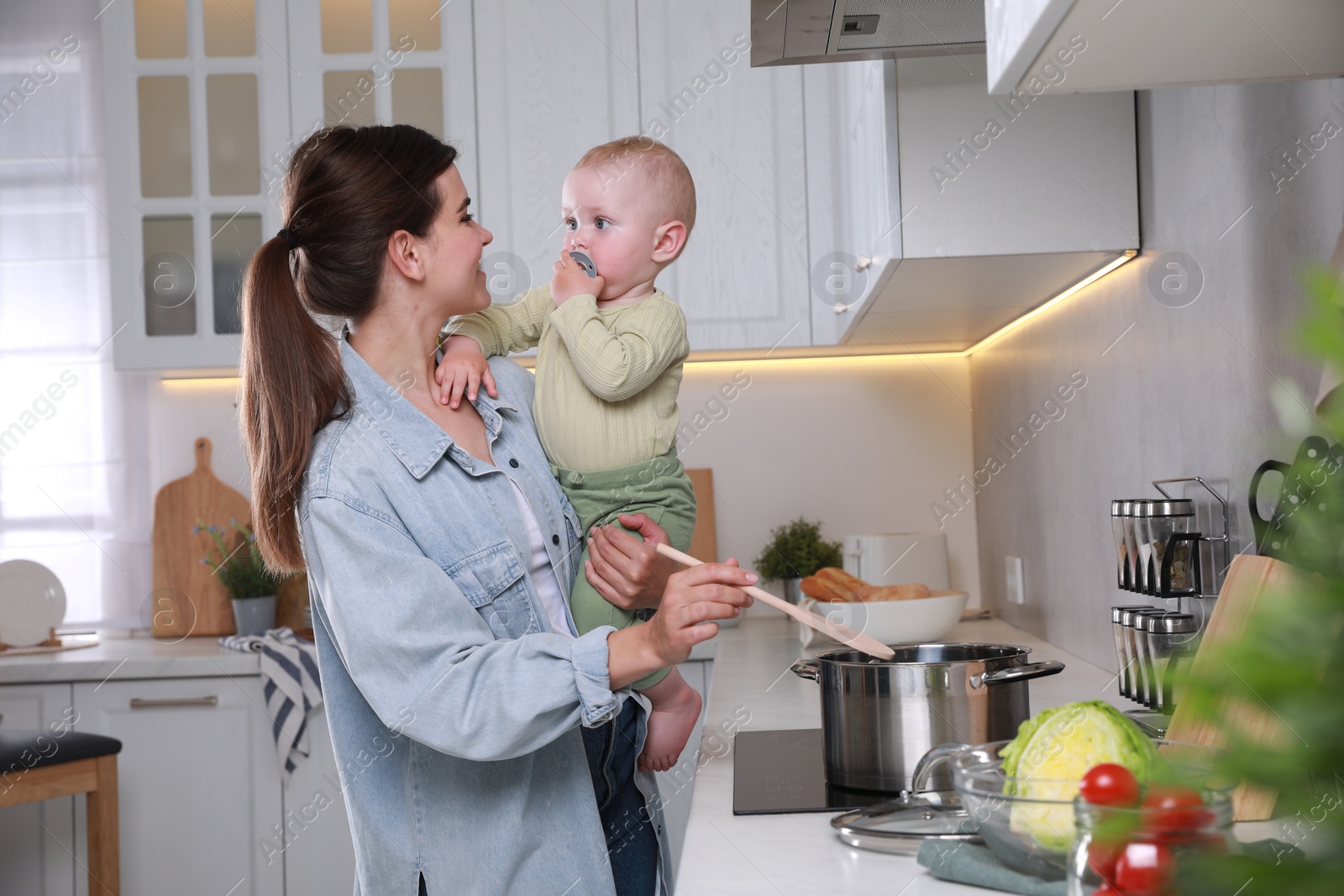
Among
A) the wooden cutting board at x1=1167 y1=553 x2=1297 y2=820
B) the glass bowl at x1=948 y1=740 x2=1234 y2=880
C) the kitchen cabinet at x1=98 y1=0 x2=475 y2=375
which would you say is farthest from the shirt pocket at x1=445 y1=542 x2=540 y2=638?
the kitchen cabinet at x1=98 y1=0 x2=475 y2=375

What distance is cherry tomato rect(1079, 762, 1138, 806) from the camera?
44cm

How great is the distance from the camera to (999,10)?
2.46 feet

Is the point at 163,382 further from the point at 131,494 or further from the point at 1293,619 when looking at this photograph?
the point at 1293,619

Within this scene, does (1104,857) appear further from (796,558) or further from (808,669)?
(796,558)

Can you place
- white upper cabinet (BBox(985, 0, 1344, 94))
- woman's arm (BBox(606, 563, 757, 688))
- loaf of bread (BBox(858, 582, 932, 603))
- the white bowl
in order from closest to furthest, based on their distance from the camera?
white upper cabinet (BBox(985, 0, 1344, 94))
woman's arm (BBox(606, 563, 757, 688))
the white bowl
loaf of bread (BBox(858, 582, 932, 603))

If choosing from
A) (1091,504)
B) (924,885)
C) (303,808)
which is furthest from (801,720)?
(303,808)

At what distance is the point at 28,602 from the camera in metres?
2.65

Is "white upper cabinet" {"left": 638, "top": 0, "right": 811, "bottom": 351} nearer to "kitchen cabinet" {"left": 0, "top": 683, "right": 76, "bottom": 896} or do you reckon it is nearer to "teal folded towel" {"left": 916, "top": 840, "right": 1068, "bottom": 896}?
"kitchen cabinet" {"left": 0, "top": 683, "right": 76, "bottom": 896}

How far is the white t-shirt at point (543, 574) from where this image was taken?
112 centimetres

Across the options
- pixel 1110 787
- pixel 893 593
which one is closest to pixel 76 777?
pixel 893 593

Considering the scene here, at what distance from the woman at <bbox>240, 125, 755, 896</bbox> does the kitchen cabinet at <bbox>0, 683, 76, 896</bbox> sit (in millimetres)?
1555

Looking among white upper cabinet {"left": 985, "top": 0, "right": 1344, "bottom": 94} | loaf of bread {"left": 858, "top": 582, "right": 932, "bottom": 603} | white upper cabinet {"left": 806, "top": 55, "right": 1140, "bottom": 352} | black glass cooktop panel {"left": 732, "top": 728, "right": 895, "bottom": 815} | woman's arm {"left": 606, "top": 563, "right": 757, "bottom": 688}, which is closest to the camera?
white upper cabinet {"left": 985, "top": 0, "right": 1344, "bottom": 94}

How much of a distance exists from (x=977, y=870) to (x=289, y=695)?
182 cm

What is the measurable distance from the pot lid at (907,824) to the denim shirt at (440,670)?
0.73 ft
